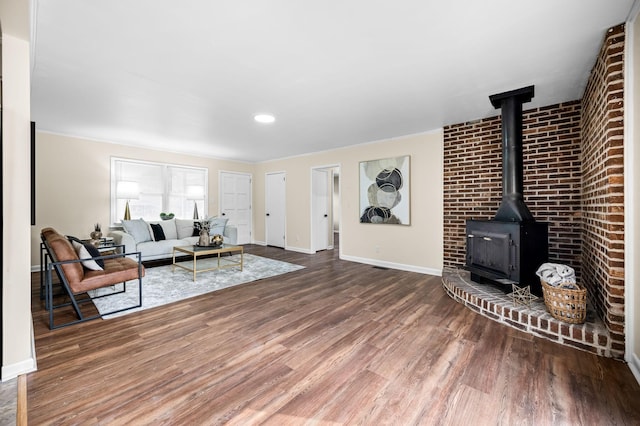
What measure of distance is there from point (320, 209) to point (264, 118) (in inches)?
123

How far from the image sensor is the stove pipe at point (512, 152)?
290 centimetres

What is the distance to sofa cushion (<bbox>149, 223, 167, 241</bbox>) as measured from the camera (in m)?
5.11

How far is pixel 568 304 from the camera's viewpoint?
2207 mm

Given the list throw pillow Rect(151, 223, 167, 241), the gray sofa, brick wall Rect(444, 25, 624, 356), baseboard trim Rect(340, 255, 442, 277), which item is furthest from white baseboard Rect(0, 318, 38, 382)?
baseboard trim Rect(340, 255, 442, 277)

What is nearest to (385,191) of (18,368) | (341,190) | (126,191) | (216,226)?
(341,190)

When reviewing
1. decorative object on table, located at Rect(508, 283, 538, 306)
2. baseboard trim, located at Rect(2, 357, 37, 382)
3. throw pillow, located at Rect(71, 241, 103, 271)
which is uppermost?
throw pillow, located at Rect(71, 241, 103, 271)

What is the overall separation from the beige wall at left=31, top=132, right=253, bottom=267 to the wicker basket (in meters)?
6.57

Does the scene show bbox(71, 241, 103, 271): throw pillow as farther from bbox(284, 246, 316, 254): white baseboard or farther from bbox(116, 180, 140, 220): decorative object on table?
bbox(284, 246, 316, 254): white baseboard

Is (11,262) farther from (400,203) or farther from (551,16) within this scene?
(400,203)

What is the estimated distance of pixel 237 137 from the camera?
15.6 feet

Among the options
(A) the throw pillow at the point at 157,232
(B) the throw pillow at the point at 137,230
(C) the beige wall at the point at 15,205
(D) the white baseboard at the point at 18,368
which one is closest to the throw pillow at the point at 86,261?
(C) the beige wall at the point at 15,205

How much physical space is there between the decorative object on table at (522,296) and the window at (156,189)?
5.53 metres

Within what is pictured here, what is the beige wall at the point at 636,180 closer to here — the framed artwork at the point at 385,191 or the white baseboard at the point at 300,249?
the framed artwork at the point at 385,191

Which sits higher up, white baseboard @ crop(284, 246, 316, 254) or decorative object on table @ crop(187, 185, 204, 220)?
decorative object on table @ crop(187, 185, 204, 220)
